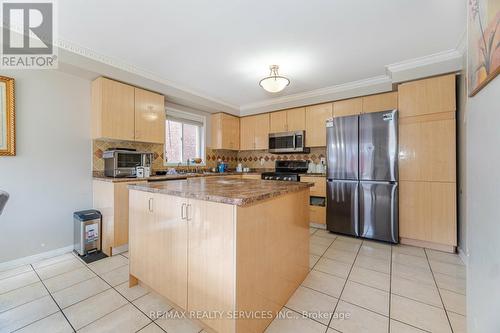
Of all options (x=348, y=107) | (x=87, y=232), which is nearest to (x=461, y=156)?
(x=348, y=107)

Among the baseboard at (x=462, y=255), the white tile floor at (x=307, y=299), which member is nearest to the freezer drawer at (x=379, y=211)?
the white tile floor at (x=307, y=299)

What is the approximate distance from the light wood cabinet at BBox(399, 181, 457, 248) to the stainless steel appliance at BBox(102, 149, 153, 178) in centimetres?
374

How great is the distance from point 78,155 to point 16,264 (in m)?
1.34

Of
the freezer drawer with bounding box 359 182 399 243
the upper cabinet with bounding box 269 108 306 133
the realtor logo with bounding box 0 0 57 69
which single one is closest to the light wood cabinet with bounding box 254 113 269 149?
the upper cabinet with bounding box 269 108 306 133

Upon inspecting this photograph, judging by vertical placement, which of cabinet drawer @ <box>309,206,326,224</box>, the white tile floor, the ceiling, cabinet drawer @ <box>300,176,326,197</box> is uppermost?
the ceiling

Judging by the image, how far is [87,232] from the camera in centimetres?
254

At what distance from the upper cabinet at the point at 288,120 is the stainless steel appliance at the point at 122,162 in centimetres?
265

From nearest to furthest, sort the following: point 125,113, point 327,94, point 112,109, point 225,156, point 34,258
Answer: point 34,258, point 112,109, point 125,113, point 327,94, point 225,156

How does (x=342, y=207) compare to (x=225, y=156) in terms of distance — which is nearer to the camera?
(x=342, y=207)

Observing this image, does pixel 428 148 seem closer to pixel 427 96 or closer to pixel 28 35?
pixel 427 96

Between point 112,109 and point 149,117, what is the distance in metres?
0.53

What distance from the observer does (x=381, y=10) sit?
1.86 metres

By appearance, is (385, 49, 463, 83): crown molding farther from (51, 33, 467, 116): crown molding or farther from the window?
the window

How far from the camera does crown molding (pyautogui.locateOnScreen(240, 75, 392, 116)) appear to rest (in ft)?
10.9
